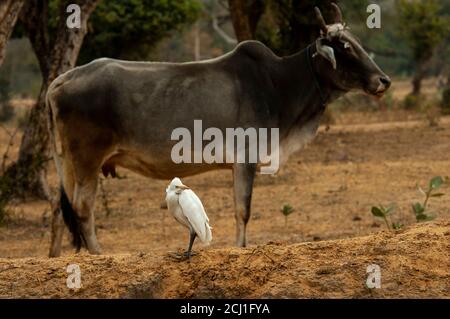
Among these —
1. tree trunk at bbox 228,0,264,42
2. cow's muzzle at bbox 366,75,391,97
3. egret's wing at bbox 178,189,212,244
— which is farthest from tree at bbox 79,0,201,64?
egret's wing at bbox 178,189,212,244

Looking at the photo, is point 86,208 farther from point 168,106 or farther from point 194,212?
point 194,212

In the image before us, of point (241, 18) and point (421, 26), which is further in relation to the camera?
point (421, 26)

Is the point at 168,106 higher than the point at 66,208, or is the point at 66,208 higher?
the point at 168,106

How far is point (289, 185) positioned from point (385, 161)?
8.43 feet

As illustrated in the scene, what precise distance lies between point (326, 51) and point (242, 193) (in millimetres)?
1456

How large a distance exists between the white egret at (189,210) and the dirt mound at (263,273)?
0.65ft

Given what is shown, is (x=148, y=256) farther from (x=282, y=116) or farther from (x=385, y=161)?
(x=385, y=161)

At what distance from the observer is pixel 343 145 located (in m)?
18.8

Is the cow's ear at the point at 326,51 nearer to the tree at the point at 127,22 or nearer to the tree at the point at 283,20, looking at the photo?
the tree at the point at 283,20

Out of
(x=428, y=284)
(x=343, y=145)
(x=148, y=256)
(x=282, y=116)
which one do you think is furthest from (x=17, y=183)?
(x=343, y=145)

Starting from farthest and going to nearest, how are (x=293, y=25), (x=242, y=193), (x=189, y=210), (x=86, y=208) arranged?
(x=293, y=25)
(x=86, y=208)
(x=242, y=193)
(x=189, y=210)

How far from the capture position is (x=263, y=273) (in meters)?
5.87

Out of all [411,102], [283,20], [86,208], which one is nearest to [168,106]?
[86,208]

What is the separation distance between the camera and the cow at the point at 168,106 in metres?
8.52
